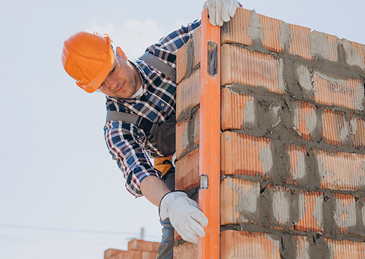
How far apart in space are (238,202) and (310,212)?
16.1 inches

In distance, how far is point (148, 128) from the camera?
11.0 feet

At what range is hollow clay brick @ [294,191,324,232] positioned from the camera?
2437mm

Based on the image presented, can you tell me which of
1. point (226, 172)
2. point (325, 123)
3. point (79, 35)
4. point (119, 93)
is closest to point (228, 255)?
point (226, 172)

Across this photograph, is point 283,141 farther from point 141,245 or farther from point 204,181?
point 141,245

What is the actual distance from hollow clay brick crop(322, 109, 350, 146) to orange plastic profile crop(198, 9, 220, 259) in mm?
636

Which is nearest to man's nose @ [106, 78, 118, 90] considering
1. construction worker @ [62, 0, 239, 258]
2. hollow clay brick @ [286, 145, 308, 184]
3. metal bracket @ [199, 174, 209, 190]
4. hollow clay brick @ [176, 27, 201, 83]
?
construction worker @ [62, 0, 239, 258]

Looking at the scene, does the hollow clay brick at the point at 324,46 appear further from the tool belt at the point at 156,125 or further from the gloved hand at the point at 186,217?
the gloved hand at the point at 186,217

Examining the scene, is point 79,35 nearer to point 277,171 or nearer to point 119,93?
point 119,93

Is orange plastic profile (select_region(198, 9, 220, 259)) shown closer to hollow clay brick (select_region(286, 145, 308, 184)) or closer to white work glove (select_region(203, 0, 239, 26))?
white work glove (select_region(203, 0, 239, 26))

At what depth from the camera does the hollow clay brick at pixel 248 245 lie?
2.24m

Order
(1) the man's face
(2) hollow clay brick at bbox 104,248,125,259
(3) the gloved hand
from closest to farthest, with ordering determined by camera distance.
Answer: (3) the gloved hand → (1) the man's face → (2) hollow clay brick at bbox 104,248,125,259

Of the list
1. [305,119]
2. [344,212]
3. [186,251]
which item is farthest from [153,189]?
[344,212]

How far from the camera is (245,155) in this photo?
7.87 ft

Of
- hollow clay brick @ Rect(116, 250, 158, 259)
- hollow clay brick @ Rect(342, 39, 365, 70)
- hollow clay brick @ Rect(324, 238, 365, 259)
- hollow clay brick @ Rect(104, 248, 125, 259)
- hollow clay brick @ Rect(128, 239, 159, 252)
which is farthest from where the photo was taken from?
hollow clay brick @ Rect(104, 248, 125, 259)
